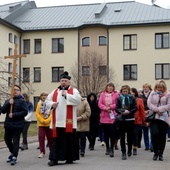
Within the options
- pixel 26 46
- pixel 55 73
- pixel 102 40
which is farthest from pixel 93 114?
pixel 26 46

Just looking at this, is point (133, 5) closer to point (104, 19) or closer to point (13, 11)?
point (104, 19)

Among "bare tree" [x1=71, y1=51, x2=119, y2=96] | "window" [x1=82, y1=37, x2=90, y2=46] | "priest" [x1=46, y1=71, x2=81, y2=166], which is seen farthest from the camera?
"window" [x1=82, y1=37, x2=90, y2=46]

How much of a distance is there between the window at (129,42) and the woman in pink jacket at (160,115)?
1372 inches

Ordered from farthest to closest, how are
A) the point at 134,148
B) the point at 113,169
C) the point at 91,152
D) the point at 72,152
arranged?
1. the point at 91,152
2. the point at 134,148
3. the point at 72,152
4. the point at 113,169

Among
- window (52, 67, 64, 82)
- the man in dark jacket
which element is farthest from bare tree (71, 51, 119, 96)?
the man in dark jacket

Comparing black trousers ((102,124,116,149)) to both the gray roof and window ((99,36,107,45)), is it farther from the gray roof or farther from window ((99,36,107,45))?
window ((99,36,107,45))

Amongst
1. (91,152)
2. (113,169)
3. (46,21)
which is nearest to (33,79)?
(46,21)

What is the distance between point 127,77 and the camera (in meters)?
45.4

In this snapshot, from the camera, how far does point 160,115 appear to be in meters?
10.3

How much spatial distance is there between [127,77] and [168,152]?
33079 mm

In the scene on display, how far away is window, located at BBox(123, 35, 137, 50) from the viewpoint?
45.1m

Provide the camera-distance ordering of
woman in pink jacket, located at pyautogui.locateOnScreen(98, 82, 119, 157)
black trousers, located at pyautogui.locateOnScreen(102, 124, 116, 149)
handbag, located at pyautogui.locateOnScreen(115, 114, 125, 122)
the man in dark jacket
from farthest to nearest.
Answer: woman in pink jacket, located at pyautogui.locateOnScreen(98, 82, 119, 157)
black trousers, located at pyautogui.locateOnScreen(102, 124, 116, 149)
handbag, located at pyautogui.locateOnScreen(115, 114, 125, 122)
the man in dark jacket

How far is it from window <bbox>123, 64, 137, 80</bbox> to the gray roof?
4.53 meters

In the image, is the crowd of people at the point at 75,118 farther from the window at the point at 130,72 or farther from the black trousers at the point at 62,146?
the window at the point at 130,72
